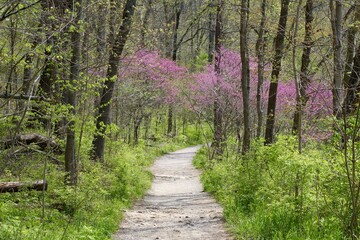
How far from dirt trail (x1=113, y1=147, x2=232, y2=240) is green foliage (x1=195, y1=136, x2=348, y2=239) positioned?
53 cm

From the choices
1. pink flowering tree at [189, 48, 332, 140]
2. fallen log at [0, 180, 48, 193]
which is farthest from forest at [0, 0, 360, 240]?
pink flowering tree at [189, 48, 332, 140]

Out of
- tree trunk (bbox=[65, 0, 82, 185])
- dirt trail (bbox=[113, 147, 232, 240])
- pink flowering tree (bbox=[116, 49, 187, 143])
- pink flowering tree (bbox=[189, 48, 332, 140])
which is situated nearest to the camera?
dirt trail (bbox=[113, 147, 232, 240])

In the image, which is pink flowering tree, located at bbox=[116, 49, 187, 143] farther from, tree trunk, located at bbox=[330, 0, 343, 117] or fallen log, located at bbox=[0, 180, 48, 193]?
tree trunk, located at bbox=[330, 0, 343, 117]

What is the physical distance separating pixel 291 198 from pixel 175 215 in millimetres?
3463

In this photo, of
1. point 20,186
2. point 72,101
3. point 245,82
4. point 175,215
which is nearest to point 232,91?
point 245,82

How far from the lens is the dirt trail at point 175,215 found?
291 inches

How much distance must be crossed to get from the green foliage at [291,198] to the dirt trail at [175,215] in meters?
0.53

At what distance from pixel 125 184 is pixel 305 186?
5320mm

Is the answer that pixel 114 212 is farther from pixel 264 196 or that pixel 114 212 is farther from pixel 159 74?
pixel 159 74

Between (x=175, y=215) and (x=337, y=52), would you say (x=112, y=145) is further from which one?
(x=337, y=52)

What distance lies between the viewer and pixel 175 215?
920cm

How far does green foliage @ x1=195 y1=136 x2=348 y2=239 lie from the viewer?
17.9ft

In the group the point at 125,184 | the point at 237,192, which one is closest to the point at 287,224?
the point at 237,192

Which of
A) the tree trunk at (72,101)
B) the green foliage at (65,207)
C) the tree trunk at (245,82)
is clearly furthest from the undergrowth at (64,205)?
the tree trunk at (245,82)
